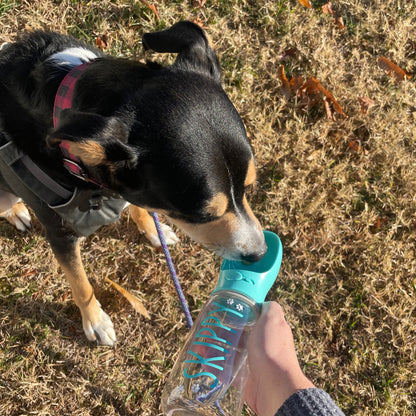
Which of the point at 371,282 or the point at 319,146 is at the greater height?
the point at 319,146

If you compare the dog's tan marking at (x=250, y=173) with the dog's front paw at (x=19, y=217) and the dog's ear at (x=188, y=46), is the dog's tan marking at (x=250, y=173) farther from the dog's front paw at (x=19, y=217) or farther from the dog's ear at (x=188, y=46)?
the dog's front paw at (x=19, y=217)

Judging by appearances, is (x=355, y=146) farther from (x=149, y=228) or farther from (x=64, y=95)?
(x=64, y=95)

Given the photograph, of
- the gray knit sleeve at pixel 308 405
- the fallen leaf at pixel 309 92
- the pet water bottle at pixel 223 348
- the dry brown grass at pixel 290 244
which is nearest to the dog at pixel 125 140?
the pet water bottle at pixel 223 348

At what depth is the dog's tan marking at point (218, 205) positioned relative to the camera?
2.32 metres

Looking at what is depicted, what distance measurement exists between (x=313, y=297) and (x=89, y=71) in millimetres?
2552

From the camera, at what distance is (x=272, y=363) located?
2363 mm

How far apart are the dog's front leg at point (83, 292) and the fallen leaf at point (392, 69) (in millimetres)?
3570

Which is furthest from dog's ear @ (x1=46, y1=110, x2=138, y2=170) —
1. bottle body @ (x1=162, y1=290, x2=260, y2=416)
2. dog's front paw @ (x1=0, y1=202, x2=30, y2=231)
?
dog's front paw @ (x1=0, y1=202, x2=30, y2=231)


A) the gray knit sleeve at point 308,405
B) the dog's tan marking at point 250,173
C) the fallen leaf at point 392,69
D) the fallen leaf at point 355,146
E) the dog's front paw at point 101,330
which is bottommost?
the dog's front paw at point 101,330

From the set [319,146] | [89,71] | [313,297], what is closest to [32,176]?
[89,71]

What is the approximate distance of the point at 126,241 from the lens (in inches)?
150

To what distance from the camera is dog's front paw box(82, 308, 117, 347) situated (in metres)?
3.36

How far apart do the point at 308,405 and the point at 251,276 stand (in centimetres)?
72

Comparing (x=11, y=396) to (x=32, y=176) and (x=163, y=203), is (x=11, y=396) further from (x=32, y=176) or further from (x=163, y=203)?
(x=163, y=203)
